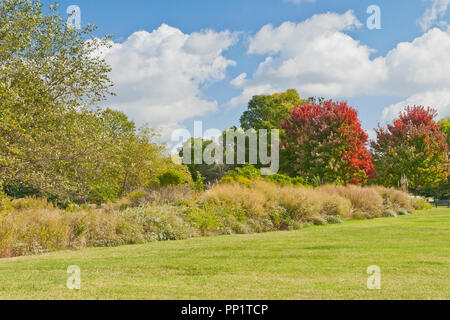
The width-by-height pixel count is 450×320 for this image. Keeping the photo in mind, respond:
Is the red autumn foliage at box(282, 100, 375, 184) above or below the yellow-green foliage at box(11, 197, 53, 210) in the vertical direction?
above

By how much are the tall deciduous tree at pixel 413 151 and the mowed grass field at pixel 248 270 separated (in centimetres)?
1825

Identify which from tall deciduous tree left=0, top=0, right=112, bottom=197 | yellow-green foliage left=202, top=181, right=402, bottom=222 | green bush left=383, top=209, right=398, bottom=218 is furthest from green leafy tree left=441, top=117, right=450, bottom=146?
tall deciduous tree left=0, top=0, right=112, bottom=197

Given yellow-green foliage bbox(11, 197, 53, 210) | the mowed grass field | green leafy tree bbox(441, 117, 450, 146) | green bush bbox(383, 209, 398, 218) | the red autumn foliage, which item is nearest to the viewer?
the mowed grass field

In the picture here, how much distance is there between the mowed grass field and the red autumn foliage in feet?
44.0

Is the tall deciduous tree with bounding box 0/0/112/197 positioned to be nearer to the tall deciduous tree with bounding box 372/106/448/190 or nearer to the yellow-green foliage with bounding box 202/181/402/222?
the yellow-green foliage with bounding box 202/181/402/222

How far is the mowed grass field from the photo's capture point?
504 centimetres

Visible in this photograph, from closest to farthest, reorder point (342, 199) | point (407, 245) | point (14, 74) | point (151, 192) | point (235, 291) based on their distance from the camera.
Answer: point (235, 291), point (407, 245), point (14, 74), point (151, 192), point (342, 199)

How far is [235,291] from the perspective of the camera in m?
5.07

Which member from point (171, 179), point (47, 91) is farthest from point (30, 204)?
point (171, 179)

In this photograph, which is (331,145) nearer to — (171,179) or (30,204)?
(171,179)

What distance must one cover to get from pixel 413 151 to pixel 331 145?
7.10m
